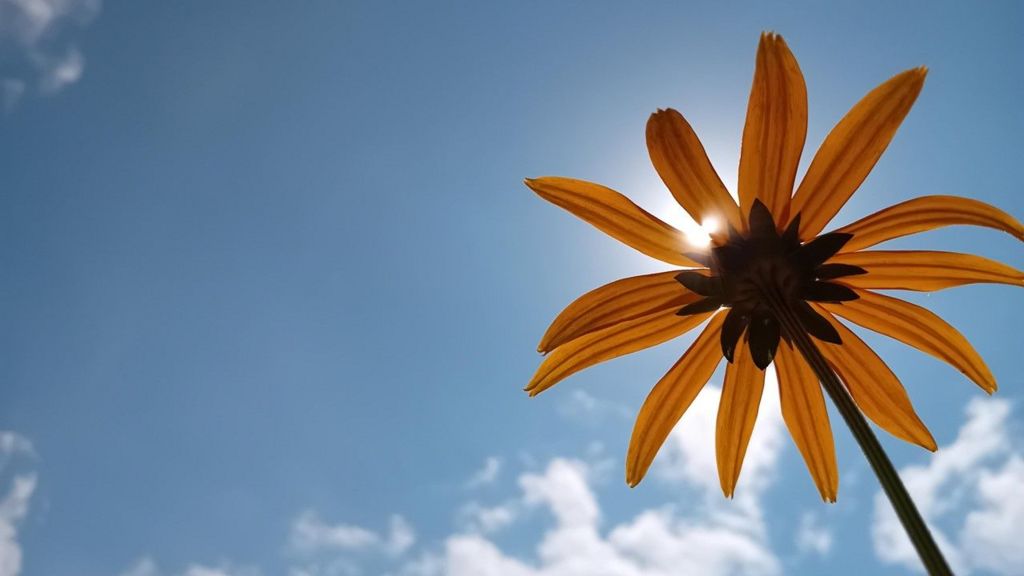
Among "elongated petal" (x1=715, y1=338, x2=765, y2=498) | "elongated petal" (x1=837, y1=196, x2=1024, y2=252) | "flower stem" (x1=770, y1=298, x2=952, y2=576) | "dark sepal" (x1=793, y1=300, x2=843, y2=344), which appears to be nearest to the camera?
"flower stem" (x1=770, y1=298, x2=952, y2=576)

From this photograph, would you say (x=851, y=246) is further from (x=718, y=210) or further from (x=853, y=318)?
(x=718, y=210)

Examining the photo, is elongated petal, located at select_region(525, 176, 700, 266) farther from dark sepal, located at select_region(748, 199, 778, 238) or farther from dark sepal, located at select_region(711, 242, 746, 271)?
dark sepal, located at select_region(748, 199, 778, 238)

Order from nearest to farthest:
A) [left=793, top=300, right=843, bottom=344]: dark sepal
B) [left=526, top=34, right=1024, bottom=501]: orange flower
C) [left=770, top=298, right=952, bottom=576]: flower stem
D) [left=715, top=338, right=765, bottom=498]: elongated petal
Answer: [left=770, top=298, right=952, bottom=576]: flower stem
[left=526, top=34, right=1024, bottom=501]: orange flower
[left=793, top=300, right=843, bottom=344]: dark sepal
[left=715, top=338, right=765, bottom=498]: elongated petal

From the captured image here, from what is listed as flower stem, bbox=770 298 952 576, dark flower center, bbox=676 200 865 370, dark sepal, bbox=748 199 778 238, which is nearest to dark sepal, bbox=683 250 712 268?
dark flower center, bbox=676 200 865 370

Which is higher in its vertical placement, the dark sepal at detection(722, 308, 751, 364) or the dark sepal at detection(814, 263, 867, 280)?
the dark sepal at detection(814, 263, 867, 280)

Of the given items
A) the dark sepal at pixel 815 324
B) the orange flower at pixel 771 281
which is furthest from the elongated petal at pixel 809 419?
the dark sepal at pixel 815 324

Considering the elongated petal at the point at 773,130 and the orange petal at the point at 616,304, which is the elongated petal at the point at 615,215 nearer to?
the orange petal at the point at 616,304

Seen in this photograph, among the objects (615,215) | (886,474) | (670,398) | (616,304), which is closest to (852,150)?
(615,215)
